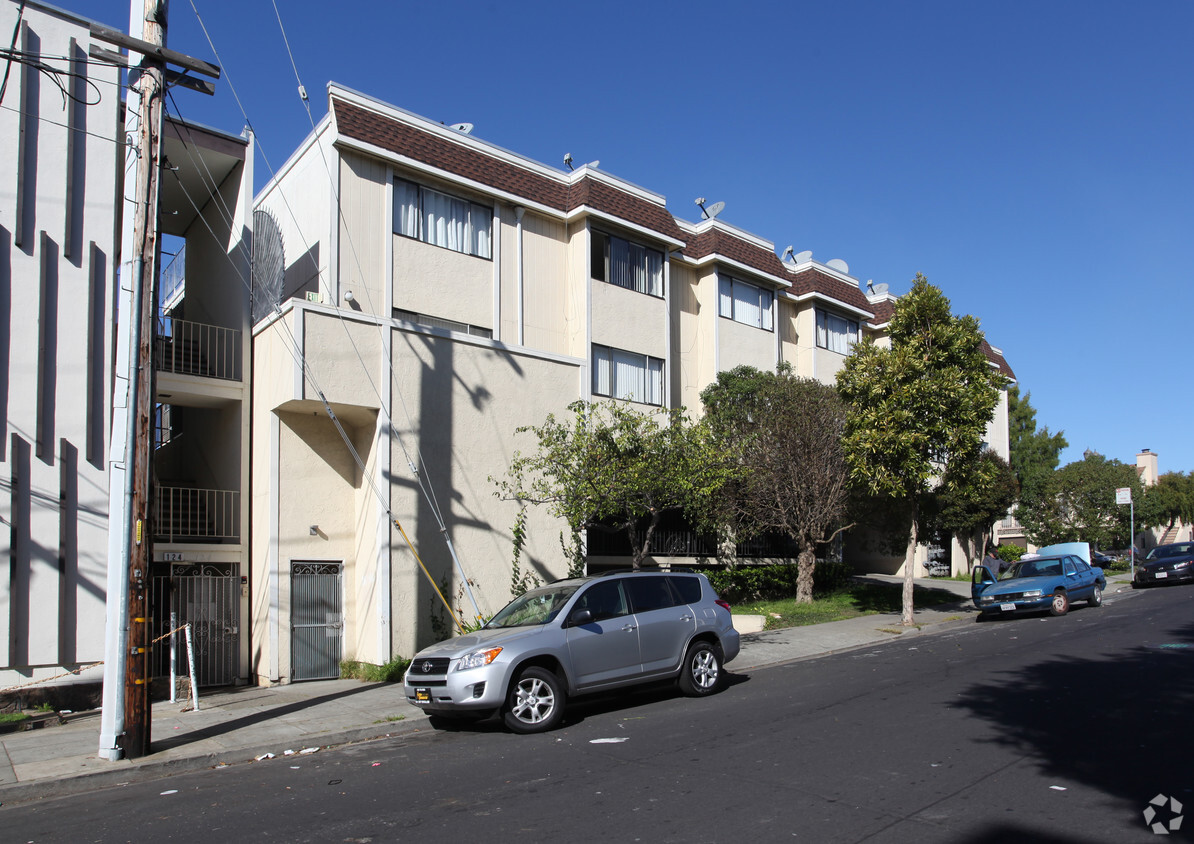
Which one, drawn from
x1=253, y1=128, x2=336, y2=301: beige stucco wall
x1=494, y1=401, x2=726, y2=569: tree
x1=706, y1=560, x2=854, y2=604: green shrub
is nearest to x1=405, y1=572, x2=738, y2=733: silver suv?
x1=494, y1=401, x2=726, y2=569: tree

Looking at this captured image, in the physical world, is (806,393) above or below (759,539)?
above

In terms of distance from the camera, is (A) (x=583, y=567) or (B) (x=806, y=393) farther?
(B) (x=806, y=393)

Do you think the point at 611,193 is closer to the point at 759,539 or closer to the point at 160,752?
the point at 759,539

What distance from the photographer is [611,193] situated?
21.8 m

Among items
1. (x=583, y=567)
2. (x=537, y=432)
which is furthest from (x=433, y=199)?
(x=583, y=567)

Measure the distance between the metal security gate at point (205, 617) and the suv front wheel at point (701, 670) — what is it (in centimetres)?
807

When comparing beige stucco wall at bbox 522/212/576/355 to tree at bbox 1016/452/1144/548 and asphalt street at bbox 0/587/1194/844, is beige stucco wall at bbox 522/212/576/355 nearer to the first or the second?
asphalt street at bbox 0/587/1194/844

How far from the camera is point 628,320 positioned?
22.1 m

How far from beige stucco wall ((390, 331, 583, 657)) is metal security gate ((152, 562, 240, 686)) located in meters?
2.82

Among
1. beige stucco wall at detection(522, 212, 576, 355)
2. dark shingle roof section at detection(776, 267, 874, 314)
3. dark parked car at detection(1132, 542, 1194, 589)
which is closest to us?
beige stucco wall at detection(522, 212, 576, 355)

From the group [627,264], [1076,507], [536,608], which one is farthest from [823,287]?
[536,608]

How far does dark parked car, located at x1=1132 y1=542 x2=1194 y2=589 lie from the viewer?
28.7 m

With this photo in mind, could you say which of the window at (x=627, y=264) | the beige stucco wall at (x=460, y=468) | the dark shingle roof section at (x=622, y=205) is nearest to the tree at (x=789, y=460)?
the window at (x=627, y=264)

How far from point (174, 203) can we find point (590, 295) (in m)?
9.26
